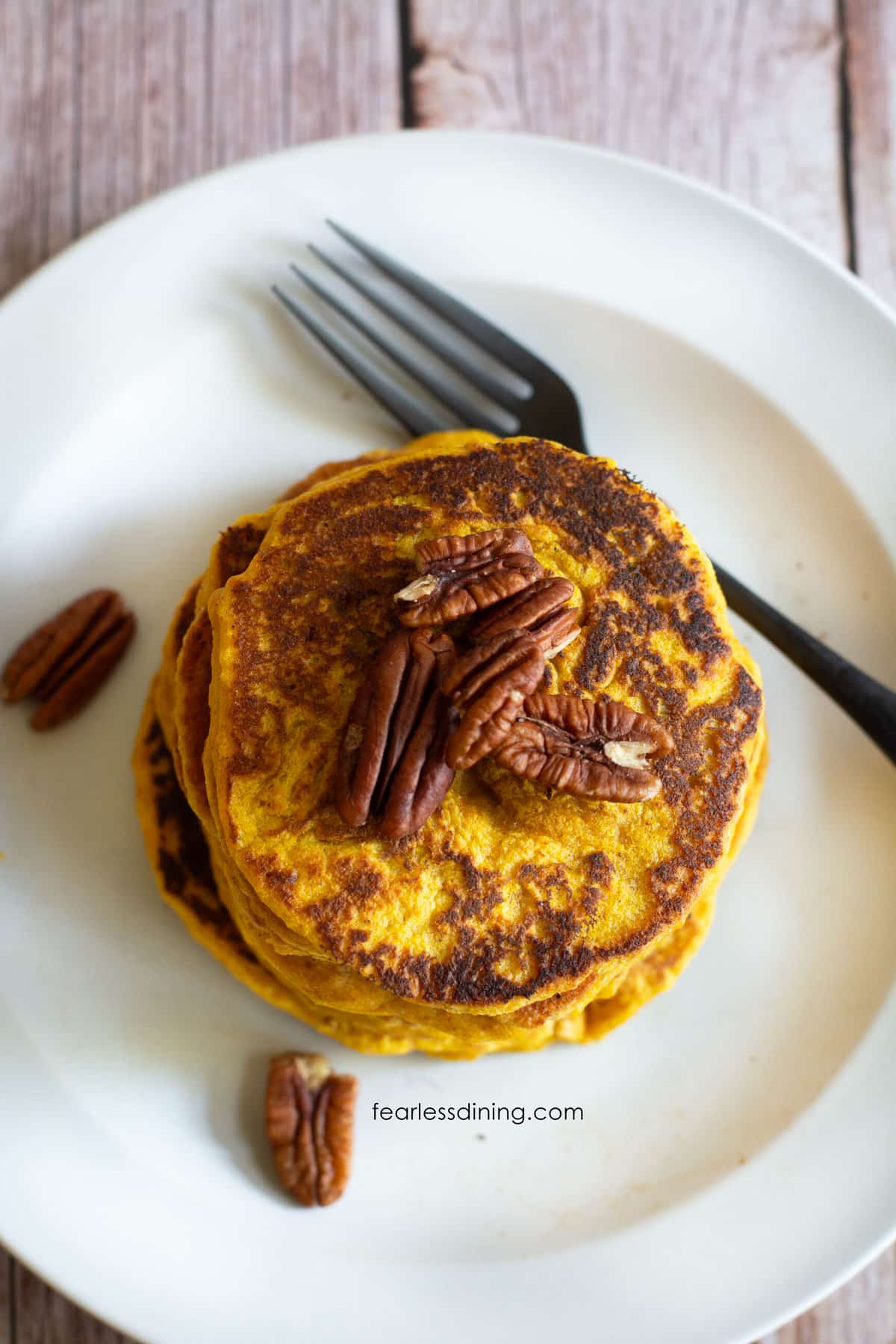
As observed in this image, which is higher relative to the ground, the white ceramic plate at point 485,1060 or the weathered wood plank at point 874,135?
the weathered wood plank at point 874,135

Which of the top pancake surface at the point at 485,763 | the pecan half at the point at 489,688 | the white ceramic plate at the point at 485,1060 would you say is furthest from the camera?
the white ceramic plate at the point at 485,1060

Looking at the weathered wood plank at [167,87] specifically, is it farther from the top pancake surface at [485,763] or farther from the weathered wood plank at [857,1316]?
the weathered wood plank at [857,1316]

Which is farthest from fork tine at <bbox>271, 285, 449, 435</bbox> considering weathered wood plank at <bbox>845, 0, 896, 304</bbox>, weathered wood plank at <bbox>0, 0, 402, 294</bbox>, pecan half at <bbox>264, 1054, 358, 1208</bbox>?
pecan half at <bbox>264, 1054, 358, 1208</bbox>

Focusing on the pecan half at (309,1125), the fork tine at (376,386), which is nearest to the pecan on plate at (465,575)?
the fork tine at (376,386)

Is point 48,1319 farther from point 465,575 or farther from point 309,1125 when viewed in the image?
point 465,575

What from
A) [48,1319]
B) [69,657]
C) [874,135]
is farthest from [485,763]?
[874,135]

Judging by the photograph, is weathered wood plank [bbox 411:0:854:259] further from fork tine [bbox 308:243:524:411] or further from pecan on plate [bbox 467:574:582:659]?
pecan on plate [bbox 467:574:582:659]
